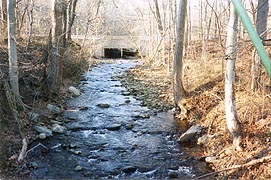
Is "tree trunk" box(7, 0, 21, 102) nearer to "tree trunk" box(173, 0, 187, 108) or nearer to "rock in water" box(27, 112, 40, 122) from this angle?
"rock in water" box(27, 112, 40, 122)

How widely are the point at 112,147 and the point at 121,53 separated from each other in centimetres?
2100

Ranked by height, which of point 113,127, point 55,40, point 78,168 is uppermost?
point 55,40

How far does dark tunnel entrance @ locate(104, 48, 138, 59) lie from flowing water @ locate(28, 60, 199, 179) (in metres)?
16.9

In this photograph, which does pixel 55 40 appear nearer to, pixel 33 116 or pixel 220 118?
pixel 33 116

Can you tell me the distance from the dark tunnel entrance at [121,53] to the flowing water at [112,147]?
667 inches

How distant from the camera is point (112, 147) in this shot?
21.8 feet

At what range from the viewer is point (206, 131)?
23.4 feet

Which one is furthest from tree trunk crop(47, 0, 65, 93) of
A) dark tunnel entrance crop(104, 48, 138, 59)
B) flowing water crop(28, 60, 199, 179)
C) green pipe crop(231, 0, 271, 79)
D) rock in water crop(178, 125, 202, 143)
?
dark tunnel entrance crop(104, 48, 138, 59)

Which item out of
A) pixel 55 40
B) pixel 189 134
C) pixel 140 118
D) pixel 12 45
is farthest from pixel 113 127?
pixel 55 40

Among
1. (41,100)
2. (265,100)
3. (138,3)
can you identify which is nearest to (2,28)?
(41,100)

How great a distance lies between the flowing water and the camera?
5.48 metres

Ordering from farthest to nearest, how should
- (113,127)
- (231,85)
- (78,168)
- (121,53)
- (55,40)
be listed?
(121,53) → (55,40) → (113,127) → (231,85) → (78,168)

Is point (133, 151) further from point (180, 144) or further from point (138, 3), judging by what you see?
point (138, 3)

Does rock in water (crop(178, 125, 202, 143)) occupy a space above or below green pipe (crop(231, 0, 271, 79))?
below
